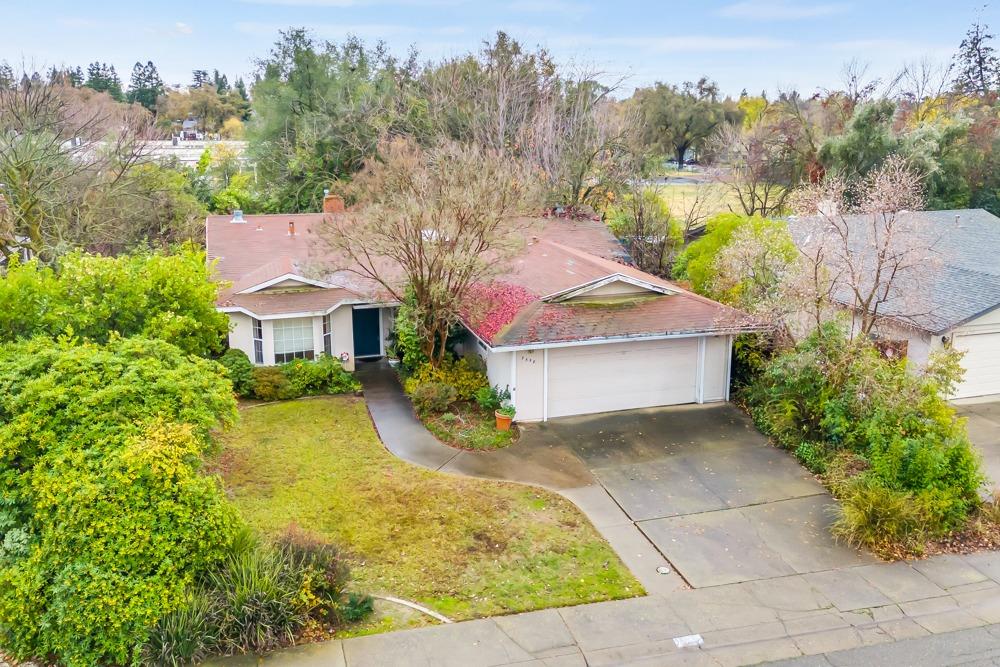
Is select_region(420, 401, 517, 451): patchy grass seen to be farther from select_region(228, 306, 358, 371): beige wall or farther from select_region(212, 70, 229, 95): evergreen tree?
select_region(212, 70, 229, 95): evergreen tree

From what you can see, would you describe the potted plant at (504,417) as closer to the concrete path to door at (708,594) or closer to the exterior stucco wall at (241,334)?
the concrete path to door at (708,594)

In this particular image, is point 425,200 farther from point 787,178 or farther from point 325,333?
point 787,178

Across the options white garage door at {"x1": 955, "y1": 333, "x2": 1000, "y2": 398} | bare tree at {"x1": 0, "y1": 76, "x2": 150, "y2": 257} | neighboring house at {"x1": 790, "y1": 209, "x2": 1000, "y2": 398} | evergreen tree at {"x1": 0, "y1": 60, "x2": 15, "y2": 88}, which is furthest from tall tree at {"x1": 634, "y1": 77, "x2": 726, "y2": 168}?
white garage door at {"x1": 955, "y1": 333, "x2": 1000, "y2": 398}

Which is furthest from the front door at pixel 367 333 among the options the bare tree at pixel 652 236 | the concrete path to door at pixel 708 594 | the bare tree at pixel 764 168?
the bare tree at pixel 764 168

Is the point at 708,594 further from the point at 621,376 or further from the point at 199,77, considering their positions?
the point at 199,77

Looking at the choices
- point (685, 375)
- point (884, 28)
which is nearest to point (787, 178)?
point (884, 28)
